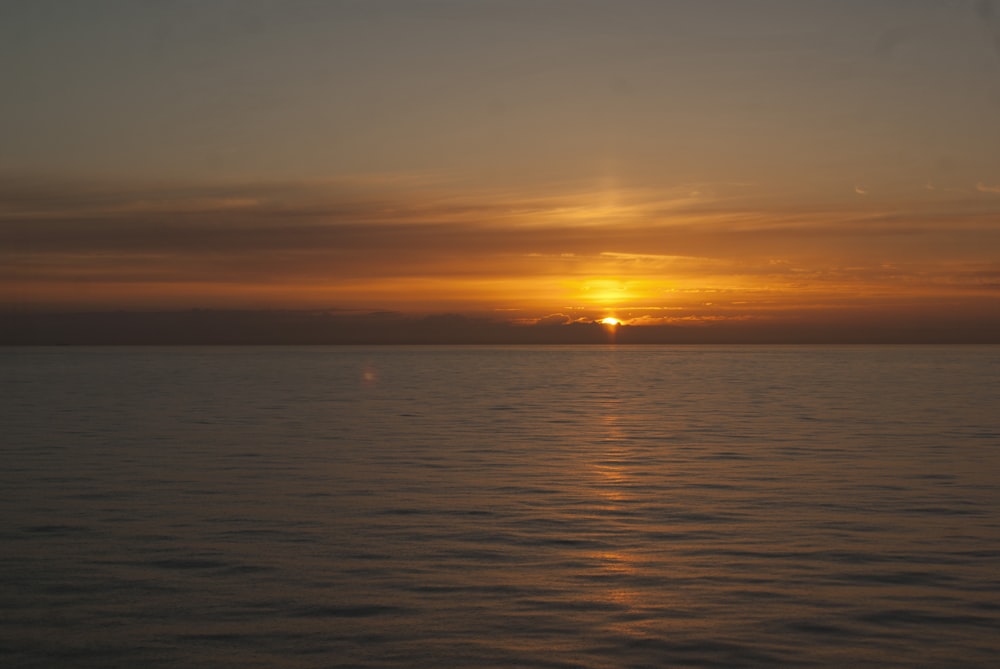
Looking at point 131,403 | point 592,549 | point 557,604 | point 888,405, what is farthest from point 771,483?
point 131,403

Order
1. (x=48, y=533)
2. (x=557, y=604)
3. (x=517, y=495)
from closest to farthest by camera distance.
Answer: (x=557, y=604) → (x=48, y=533) → (x=517, y=495)

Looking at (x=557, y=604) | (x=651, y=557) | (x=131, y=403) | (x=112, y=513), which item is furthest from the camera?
(x=131, y=403)

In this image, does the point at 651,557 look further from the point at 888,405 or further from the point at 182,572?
the point at 888,405

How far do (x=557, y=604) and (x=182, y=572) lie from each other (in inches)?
224

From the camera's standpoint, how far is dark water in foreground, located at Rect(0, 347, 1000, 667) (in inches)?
492

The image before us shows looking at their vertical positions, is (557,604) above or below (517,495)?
above

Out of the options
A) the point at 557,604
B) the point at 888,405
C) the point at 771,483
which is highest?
the point at 557,604

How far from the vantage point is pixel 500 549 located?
17.8 m

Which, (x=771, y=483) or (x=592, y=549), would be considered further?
(x=771, y=483)

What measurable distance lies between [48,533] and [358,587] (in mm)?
7122

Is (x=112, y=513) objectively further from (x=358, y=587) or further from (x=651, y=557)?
(x=651, y=557)

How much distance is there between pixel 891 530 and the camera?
1944 centimetres

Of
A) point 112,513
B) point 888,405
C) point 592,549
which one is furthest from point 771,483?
point 888,405

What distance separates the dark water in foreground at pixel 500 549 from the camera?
1250cm
